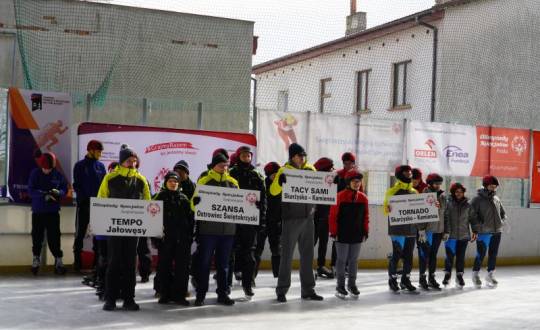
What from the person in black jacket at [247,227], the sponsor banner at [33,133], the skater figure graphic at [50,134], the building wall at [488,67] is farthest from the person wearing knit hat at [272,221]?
the building wall at [488,67]

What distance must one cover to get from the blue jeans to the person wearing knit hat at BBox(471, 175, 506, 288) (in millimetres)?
4692

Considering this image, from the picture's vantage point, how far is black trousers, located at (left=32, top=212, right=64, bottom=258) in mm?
13477

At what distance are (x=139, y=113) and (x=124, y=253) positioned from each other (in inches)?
204

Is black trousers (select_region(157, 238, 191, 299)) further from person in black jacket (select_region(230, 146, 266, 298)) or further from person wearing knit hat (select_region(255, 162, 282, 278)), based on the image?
person wearing knit hat (select_region(255, 162, 282, 278))

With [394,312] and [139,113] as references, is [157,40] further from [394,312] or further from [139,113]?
[394,312]

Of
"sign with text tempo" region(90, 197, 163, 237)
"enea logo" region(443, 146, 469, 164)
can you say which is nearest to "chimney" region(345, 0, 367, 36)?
"enea logo" region(443, 146, 469, 164)

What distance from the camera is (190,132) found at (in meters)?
14.8

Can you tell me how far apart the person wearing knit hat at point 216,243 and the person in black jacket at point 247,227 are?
15.1 inches

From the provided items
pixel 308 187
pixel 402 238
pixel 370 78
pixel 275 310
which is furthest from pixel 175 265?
pixel 370 78

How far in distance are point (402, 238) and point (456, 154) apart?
5733mm

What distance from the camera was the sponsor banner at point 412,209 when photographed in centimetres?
1226

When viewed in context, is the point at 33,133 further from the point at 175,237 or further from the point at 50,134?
the point at 175,237

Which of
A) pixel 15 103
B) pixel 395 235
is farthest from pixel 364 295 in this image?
pixel 15 103

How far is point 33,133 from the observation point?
13906 millimetres
